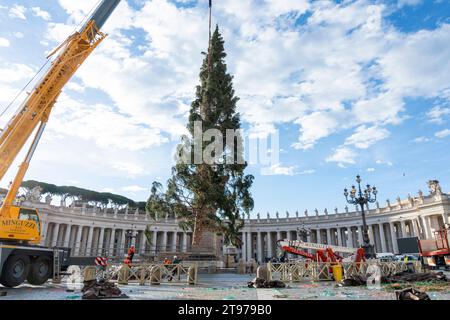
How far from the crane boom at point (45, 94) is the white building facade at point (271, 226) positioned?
46975 millimetres

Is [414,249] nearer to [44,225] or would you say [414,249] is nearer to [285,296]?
[285,296]

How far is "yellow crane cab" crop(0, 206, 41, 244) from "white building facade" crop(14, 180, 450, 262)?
44724mm

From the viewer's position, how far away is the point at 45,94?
15688mm

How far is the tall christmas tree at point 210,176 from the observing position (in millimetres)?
25625

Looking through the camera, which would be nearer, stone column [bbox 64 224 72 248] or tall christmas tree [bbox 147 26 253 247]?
tall christmas tree [bbox 147 26 253 247]

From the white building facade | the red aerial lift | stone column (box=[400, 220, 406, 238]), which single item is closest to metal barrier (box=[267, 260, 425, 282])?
the red aerial lift

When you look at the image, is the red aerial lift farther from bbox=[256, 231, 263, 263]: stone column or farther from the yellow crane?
bbox=[256, 231, 263, 263]: stone column

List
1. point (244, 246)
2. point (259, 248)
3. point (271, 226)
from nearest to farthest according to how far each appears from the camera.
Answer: point (271, 226), point (244, 246), point (259, 248)

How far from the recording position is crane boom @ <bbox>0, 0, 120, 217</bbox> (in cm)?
1433

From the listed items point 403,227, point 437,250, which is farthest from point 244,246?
point 437,250

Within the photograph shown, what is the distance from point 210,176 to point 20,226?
14.7 meters

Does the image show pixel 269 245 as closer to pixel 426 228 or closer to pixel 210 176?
pixel 426 228

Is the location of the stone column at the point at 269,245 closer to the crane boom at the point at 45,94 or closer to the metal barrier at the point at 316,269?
the metal barrier at the point at 316,269

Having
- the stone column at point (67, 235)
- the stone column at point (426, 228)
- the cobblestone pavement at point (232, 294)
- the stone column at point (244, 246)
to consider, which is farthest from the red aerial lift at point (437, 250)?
the stone column at point (67, 235)
